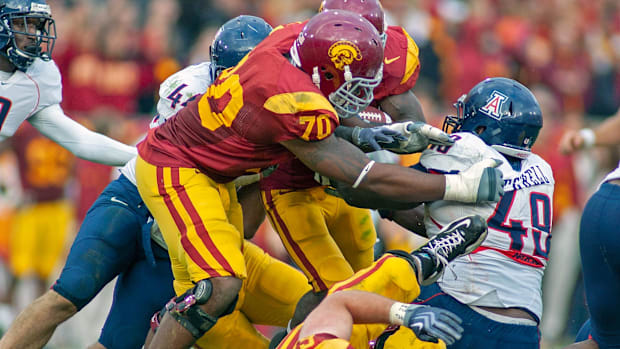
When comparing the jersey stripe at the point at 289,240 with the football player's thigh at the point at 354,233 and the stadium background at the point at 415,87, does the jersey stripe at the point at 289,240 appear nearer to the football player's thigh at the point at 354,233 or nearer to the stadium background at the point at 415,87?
the football player's thigh at the point at 354,233

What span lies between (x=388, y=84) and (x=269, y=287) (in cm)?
131

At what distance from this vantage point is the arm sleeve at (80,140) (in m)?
5.70

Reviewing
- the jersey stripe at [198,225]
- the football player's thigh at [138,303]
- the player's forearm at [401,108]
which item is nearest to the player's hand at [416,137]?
the player's forearm at [401,108]

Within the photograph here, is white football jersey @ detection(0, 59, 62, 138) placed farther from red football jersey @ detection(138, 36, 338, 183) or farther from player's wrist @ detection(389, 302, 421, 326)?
player's wrist @ detection(389, 302, 421, 326)

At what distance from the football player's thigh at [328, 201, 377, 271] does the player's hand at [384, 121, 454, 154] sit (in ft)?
2.70

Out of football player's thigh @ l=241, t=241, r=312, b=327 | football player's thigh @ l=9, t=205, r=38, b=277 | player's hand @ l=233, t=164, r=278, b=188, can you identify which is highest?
player's hand @ l=233, t=164, r=278, b=188

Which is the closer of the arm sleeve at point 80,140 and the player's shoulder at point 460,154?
the player's shoulder at point 460,154

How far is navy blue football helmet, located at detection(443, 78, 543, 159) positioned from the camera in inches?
179

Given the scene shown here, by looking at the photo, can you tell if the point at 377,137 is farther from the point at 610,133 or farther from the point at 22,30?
the point at 22,30

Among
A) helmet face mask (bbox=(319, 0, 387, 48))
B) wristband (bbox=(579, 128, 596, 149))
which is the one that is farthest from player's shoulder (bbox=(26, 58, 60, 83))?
wristband (bbox=(579, 128, 596, 149))

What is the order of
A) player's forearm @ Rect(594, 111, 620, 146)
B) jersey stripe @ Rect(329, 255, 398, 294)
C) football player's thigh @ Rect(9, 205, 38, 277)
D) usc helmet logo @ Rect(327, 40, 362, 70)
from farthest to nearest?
football player's thigh @ Rect(9, 205, 38, 277), player's forearm @ Rect(594, 111, 620, 146), usc helmet logo @ Rect(327, 40, 362, 70), jersey stripe @ Rect(329, 255, 398, 294)

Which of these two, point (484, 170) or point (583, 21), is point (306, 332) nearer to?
point (484, 170)

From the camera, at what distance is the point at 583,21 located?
13.0 metres

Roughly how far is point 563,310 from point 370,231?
526cm
